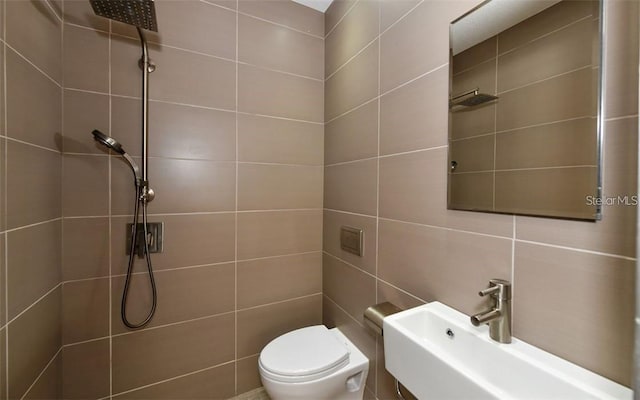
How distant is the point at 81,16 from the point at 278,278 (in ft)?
5.49

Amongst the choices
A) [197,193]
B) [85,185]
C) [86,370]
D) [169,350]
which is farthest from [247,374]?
[85,185]

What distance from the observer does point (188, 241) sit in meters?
1.43

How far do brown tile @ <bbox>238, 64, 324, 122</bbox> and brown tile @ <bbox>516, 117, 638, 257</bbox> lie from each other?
1.43 meters

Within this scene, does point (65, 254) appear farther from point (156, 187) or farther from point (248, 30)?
point (248, 30)

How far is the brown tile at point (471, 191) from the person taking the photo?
0.85 m

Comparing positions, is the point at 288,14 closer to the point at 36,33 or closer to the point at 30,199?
the point at 36,33

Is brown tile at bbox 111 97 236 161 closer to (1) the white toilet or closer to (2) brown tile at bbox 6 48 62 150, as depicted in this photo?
(2) brown tile at bbox 6 48 62 150

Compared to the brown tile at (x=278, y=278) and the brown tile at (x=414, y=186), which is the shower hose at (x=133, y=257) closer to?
the brown tile at (x=278, y=278)

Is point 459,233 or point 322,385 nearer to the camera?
point 459,233

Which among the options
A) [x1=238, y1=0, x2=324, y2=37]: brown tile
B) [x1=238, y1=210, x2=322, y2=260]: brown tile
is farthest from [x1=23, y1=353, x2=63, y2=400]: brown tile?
[x1=238, y1=0, x2=324, y2=37]: brown tile

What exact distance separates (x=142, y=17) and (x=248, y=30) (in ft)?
1.97

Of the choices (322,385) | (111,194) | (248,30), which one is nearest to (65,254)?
(111,194)

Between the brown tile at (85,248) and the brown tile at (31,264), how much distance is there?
0.11 feet

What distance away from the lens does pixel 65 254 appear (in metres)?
1.20
